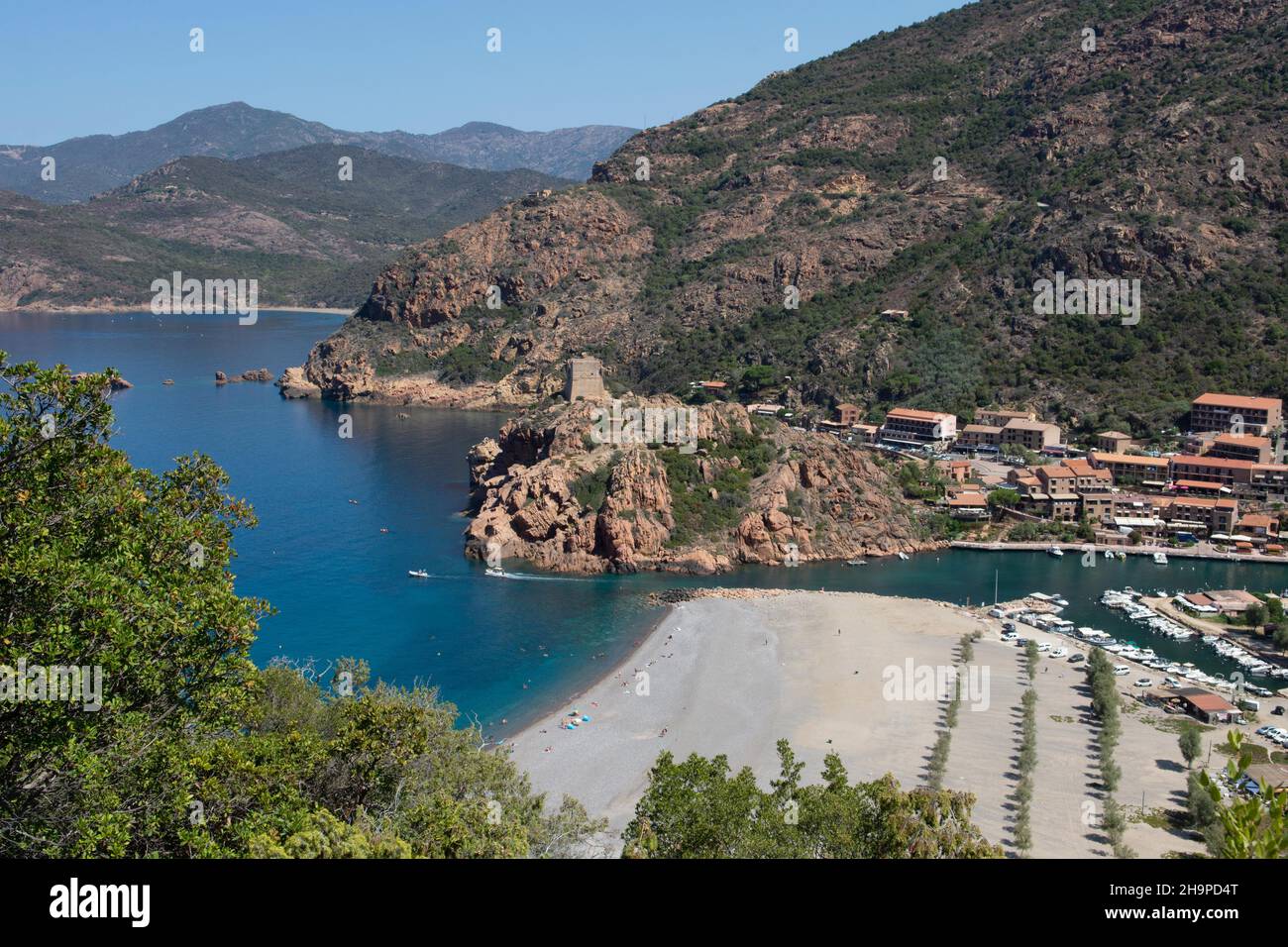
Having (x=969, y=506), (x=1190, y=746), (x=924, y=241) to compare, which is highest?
(x=924, y=241)

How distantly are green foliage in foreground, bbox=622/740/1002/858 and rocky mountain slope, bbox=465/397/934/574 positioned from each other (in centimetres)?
3162

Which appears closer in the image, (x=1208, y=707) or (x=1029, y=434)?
(x=1208, y=707)

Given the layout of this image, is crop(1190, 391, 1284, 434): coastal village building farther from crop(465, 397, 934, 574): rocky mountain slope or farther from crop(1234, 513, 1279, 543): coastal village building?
crop(465, 397, 934, 574): rocky mountain slope

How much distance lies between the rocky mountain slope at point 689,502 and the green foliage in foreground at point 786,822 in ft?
104

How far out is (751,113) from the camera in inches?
5084

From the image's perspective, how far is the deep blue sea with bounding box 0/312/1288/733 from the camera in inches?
1510

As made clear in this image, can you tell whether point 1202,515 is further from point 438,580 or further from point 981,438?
point 438,580

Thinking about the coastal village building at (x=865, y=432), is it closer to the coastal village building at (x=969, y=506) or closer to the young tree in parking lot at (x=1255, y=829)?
the coastal village building at (x=969, y=506)

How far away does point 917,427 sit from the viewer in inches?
2749

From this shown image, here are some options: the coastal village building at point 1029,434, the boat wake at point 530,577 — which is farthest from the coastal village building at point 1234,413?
the boat wake at point 530,577

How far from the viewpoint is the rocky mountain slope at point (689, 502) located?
1987 inches

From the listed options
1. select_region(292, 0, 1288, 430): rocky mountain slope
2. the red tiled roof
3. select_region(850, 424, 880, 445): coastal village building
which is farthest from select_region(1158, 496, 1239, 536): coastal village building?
→ select_region(850, 424, 880, 445): coastal village building

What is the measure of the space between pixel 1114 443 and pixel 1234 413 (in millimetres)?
6700

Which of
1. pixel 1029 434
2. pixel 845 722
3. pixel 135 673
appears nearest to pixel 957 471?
pixel 1029 434
